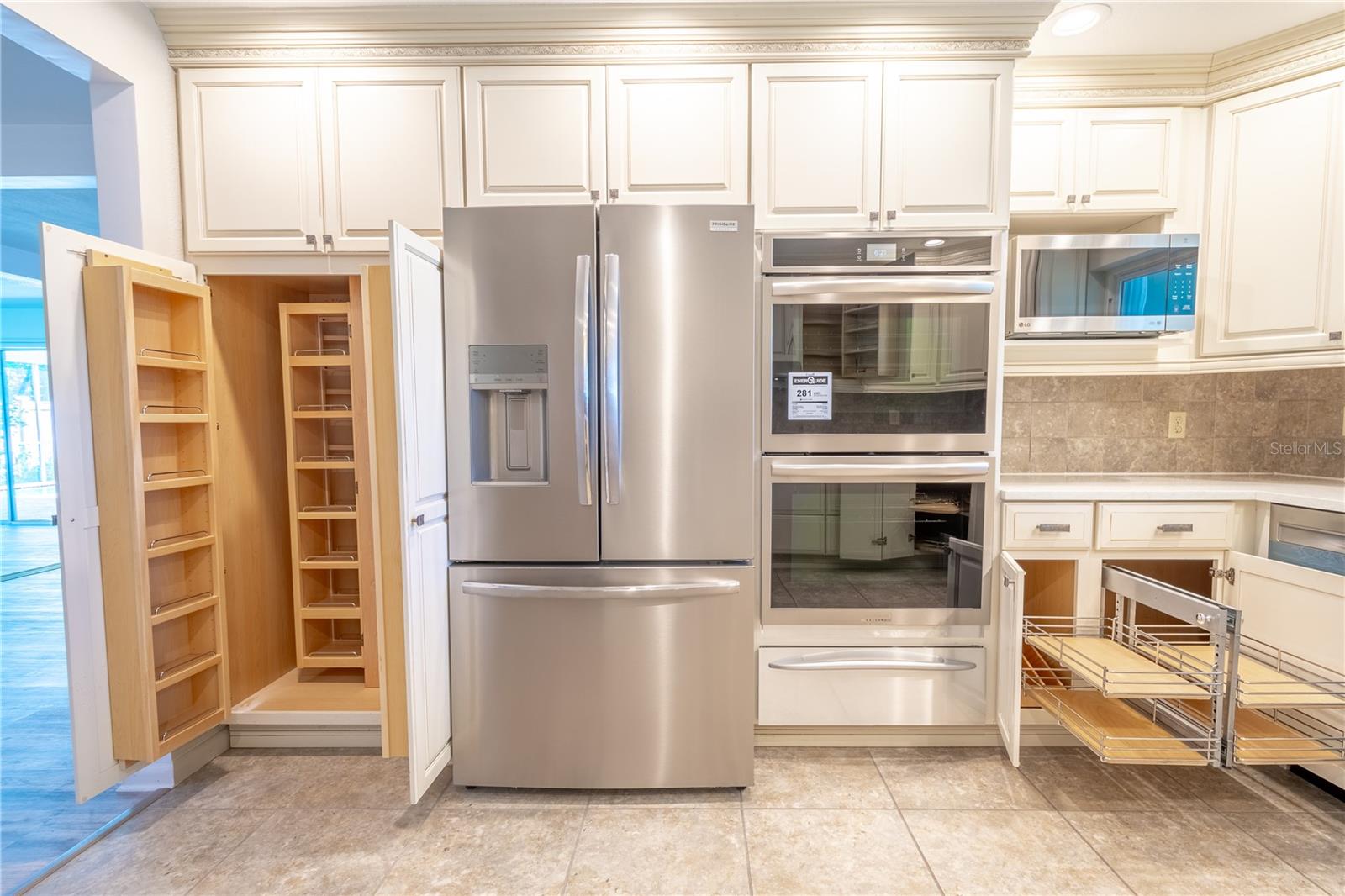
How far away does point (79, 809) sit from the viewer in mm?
1903

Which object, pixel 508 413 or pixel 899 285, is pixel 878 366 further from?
pixel 508 413

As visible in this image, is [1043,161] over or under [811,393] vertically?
over

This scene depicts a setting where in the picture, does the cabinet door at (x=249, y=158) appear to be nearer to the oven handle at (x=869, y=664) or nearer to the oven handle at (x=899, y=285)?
the oven handle at (x=899, y=285)

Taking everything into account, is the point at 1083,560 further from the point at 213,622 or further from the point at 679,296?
the point at 213,622

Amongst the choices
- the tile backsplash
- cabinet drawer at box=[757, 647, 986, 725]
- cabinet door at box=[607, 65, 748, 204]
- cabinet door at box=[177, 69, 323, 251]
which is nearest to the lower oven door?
cabinet drawer at box=[757, 647, 986, 725]

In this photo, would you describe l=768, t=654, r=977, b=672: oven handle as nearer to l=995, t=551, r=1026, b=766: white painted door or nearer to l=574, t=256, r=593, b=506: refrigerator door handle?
l=995, t=551, r=1026, b=766: white painted door

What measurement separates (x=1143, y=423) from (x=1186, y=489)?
0.64 meters

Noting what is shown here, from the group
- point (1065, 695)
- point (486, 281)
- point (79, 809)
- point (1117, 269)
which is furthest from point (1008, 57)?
point (79, 809)

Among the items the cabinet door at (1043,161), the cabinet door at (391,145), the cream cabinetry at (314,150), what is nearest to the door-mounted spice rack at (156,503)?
the cream cabinetry at (314,150)

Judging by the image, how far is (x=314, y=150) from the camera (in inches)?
83.0

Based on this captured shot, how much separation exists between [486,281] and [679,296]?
0.61 m

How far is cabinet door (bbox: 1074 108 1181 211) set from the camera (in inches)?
91.3

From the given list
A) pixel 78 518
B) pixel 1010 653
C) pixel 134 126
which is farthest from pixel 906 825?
pixel 134 126

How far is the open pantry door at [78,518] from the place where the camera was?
5.61 ft
